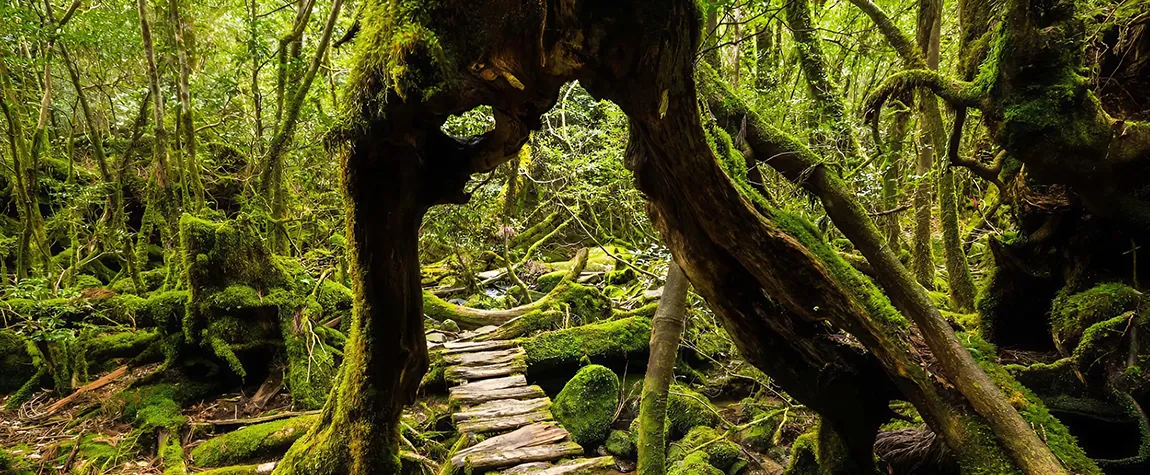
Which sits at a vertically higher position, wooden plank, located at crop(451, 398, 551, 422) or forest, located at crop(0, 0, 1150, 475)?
forest, located at crop(0, 0, 1150, 475)

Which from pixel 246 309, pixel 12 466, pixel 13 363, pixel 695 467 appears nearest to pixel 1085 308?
pixel 695 467

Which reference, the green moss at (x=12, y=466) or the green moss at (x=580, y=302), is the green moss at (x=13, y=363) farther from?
the green moss at (x=580, y=302)

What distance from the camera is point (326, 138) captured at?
203cm

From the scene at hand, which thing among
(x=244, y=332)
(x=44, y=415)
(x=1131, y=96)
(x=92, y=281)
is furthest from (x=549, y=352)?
(x=92, y=281)

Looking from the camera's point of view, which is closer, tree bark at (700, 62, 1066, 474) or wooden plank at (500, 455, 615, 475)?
tree bark at (700, 62, 1066, 474)

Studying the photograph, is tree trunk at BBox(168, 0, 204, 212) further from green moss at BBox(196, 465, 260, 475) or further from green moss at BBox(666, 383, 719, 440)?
green moss at BBox(666, 383, 719, 440)

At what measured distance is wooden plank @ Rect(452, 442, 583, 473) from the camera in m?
4.42

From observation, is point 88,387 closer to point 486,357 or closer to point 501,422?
point 486,357

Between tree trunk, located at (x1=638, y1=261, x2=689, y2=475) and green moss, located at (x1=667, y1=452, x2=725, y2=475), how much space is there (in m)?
0.99

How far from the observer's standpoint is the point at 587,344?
23.7ft

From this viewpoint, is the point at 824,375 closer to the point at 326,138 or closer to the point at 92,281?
the point at 326,138

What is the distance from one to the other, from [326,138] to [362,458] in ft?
5.48

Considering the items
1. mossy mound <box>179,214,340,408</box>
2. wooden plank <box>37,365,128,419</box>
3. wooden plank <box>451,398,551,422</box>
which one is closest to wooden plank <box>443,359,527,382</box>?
wooden plank <box>451,398,551,422</box>

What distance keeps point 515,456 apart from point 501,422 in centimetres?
64
